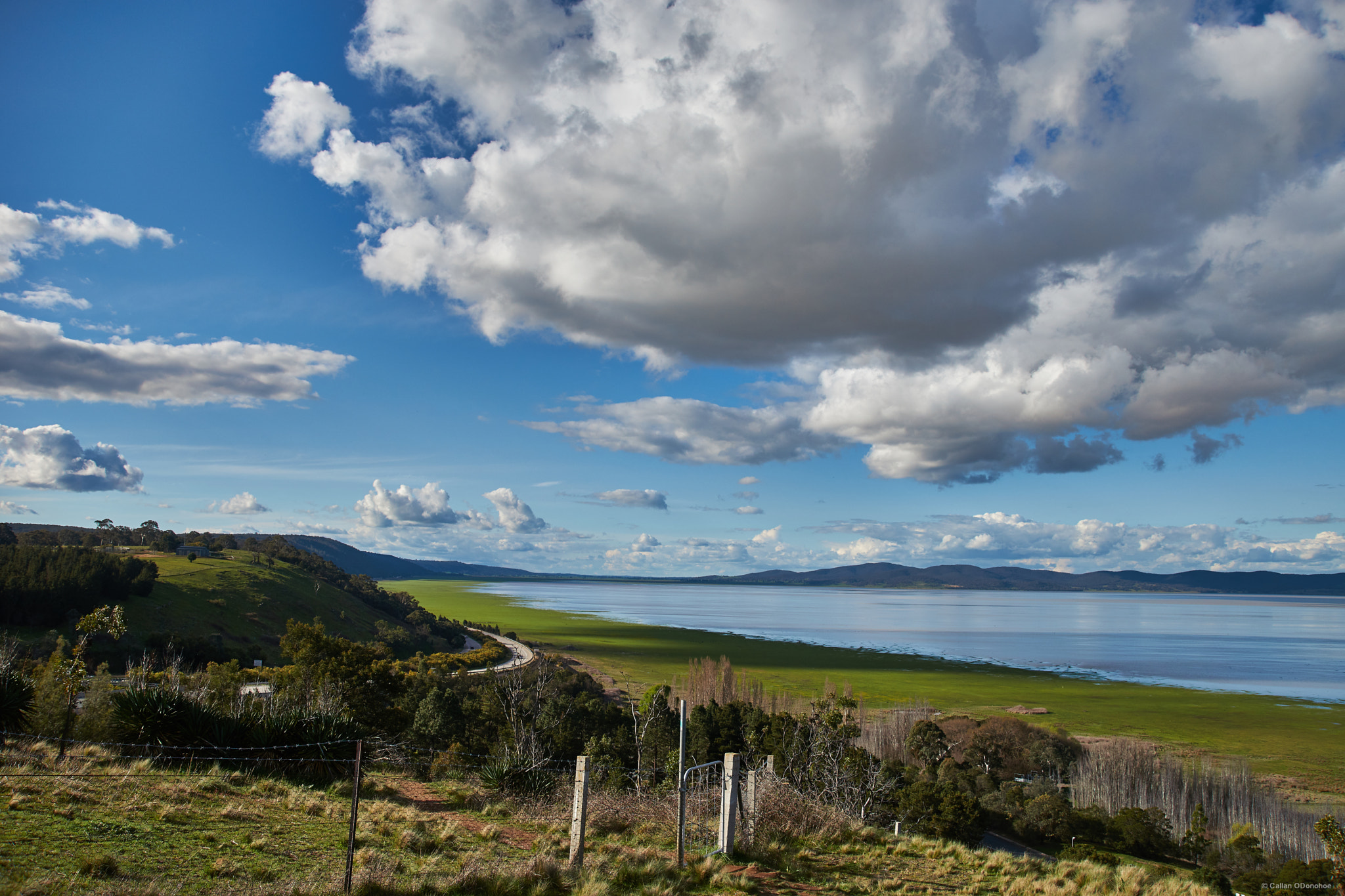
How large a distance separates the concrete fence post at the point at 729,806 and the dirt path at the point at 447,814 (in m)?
3.39

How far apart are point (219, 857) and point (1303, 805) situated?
48.5 metres

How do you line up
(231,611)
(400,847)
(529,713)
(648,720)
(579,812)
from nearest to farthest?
(579,812)
(400,847)
(648,720)
(529,713)
(231,611)

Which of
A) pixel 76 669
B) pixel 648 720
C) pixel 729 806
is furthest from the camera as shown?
pixel 648 720

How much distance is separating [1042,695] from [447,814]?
66995mm

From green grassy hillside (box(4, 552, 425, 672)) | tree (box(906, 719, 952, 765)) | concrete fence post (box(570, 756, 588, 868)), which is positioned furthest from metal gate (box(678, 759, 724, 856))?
green grassy hillside (box(4, 552, 425, 672))

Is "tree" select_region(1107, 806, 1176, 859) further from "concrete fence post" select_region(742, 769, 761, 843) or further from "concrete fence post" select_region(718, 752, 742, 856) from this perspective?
"concrete fence post" select_region(718, 752, 742, 856)

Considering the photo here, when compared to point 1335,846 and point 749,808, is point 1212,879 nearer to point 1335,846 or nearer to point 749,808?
point 749,808

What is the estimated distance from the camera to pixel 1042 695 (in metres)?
Answer: 66.9

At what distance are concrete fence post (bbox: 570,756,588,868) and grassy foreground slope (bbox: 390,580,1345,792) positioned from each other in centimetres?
4851

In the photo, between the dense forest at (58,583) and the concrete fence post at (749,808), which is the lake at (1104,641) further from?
the dense forest at (58,583)

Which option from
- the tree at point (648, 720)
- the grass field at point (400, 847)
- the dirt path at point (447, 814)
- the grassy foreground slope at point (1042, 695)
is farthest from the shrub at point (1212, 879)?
the dirt path at point (447, 814)

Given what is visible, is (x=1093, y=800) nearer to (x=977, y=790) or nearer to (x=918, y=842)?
(x=977, y=790)

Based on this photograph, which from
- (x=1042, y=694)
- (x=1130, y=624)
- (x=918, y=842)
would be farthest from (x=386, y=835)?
(x=1130, y=624)

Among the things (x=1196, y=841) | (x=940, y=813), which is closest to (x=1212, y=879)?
(x=1196, y=841)
